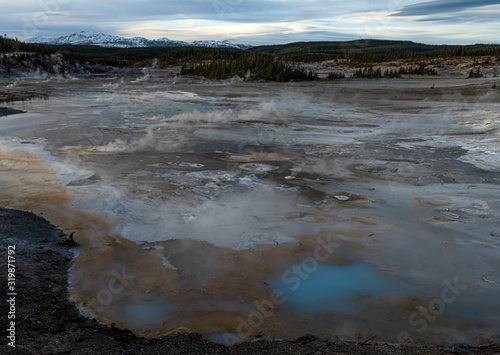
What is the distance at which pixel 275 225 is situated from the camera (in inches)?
245

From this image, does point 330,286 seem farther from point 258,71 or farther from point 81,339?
point 258,71

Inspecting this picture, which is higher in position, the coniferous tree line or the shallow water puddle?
the coniferous tree line

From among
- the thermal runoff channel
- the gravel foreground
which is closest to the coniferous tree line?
the thermal runoff channel

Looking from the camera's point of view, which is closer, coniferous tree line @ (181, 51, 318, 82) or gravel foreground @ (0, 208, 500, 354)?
gravel foreground @ (0, 208, 500, 354)

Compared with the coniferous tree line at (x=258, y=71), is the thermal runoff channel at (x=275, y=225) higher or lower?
lower

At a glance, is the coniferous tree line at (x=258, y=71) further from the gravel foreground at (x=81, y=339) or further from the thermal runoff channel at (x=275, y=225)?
the gravel foreground at (x=81, y=339)

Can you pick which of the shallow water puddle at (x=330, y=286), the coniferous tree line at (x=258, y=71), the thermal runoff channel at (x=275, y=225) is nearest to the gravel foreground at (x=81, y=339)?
the thermal runoff channel at (x=275, y=225)

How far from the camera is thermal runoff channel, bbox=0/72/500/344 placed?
416cm

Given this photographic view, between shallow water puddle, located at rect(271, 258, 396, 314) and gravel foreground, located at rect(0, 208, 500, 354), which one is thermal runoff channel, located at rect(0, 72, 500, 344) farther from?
gravel foreground, located at rect(0, 208, 500, 354)

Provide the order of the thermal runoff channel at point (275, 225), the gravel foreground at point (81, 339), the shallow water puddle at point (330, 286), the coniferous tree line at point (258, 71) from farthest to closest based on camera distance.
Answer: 1. the coniferous tree line at point (258, 71)
2. the shallow water puddle at point (330, 286)
3. the thermal runoff channel at point (275, 225)
4. the gravel foreground at point (81, 339)

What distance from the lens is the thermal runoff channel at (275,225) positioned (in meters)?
4.16

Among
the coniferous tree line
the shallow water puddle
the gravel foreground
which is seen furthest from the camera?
the coniferous tree line

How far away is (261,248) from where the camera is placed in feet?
18.1

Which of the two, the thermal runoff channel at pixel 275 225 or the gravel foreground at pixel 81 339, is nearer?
the gravel foreground at pixel 81 339
